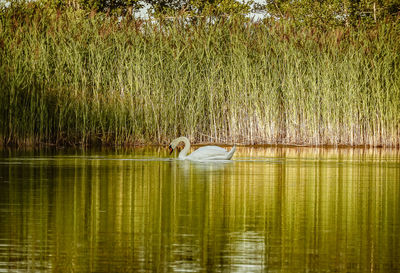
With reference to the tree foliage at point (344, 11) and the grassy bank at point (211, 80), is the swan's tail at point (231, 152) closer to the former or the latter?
the grassy bank at point (211, 80)

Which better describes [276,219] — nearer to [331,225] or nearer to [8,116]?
[331,225]

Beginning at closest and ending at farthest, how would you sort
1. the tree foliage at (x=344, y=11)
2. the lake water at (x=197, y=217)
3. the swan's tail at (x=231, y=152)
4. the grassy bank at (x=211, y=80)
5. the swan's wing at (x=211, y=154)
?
the lake water at (x=197, y=217) → the swan's tail at (x=231, y=152) → the swan's wing at (x=211, y=154) → the grassy bank at (x=211, y=80) → the tree foliage at (x=344, y=11)

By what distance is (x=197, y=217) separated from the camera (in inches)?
239

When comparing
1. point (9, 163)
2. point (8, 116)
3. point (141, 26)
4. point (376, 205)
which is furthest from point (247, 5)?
point (376, 205)

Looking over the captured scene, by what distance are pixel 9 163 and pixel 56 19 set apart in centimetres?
556

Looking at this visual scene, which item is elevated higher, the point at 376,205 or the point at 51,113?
the point at 51,113

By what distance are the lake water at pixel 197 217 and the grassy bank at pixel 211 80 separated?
4.38 meters

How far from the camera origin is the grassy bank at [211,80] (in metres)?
15.4

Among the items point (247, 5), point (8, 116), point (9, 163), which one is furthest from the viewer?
point (247, 5)

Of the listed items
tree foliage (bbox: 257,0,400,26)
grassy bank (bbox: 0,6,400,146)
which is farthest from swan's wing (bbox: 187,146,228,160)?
tree foliage (bbox: 257,0,400,26)

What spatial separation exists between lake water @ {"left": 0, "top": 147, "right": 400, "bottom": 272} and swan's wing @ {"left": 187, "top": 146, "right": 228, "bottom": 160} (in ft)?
1.64

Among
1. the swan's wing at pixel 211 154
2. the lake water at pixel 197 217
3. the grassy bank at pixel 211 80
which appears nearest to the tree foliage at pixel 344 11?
the grassy bank at pixel 211 80

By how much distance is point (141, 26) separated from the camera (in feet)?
53.0

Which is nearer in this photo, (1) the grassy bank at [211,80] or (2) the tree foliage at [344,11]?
(1) the grassy bank at [211,80]
